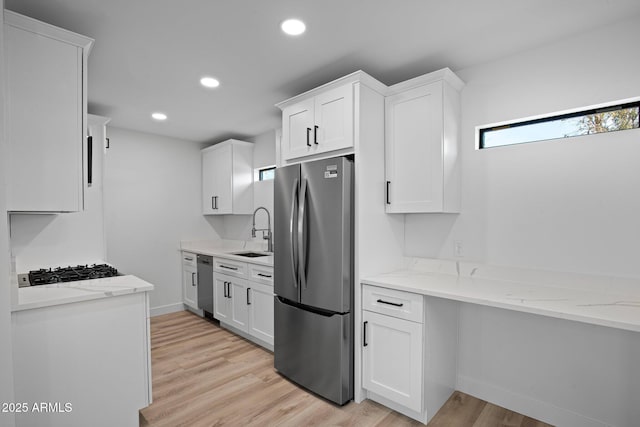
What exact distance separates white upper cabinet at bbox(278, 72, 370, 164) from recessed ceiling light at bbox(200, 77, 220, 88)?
58 centimetres

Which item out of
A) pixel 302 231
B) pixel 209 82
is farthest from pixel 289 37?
pixel 302 231

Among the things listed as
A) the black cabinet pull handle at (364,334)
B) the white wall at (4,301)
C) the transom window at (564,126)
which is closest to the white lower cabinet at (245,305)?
the black cabinet pull handle at (364,334)

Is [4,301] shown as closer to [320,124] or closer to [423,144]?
[320,124]

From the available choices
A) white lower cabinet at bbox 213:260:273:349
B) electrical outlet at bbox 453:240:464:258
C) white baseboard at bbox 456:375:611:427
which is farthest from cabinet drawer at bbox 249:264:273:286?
white baseboard at bbox 456:375:611:427

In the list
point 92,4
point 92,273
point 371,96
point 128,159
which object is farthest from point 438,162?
point 128,159

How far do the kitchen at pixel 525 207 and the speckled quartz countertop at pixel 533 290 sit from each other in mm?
69

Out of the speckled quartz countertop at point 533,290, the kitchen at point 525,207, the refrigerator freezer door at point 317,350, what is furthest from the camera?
the refrigerator freezer door at point 317,350

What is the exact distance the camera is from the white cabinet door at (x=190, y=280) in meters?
4.35

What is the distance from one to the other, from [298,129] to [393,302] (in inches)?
63.4

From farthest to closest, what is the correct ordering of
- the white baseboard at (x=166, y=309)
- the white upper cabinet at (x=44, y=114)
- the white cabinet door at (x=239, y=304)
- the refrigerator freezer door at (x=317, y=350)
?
the white baseboard at (x=166, y=309) → the white cabinet door at (x=239, y=304) → the refrigerator freezer door at (x=317, y=350) → the white upper cabinet at (x=44, y=114)

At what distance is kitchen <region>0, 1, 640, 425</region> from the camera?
6.21 ft

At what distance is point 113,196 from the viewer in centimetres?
405

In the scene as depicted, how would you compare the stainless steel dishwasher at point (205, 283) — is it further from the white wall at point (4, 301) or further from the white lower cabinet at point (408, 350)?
the white wall at point (4, 301)

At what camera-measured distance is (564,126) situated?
2.13 meters
